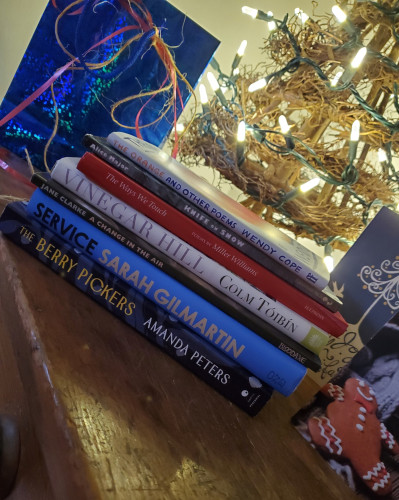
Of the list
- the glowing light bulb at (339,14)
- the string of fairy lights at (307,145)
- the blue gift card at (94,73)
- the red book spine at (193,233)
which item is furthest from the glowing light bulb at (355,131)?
the blue gift card at (94,73)

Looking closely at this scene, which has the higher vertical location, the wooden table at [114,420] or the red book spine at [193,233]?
the red book spine at [193,233]

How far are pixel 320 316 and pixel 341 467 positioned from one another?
0.48ft

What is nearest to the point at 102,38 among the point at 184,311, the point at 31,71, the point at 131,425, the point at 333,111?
the point at 31,71

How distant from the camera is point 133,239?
442mm

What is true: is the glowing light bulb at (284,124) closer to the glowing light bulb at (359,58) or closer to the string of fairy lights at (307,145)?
the string of fairy lights at (307,145)

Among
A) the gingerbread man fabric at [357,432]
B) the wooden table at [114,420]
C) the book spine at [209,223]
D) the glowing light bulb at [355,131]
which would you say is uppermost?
the glowing light bulb at [355,131]

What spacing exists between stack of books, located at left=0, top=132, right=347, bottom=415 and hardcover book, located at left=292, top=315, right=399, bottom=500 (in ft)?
0.12

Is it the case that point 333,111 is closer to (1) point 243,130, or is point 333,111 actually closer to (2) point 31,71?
(1) point 243,130

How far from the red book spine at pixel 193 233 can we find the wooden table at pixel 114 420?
0.11 m

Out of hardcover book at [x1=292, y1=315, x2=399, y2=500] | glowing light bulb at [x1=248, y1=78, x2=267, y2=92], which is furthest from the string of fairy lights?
hardcover book at [x1=292, y1=315, x2=399, y2=500]

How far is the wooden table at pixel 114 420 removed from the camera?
0.89 ft

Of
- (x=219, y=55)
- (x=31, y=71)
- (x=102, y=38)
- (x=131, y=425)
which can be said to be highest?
(x=219, y=55)

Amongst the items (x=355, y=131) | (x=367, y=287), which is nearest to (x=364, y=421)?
(x=367, y=287)

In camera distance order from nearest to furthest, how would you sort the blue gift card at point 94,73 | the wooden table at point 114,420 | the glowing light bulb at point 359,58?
the wooden table at point 114,420
the glowing light bulb at point 359,58
the blue gift card at point 94,73
